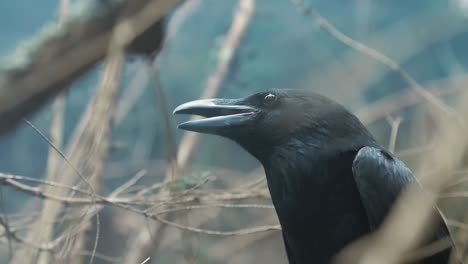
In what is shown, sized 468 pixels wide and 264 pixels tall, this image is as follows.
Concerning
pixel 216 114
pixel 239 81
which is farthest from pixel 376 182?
pixel 239 81

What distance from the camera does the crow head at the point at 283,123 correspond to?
7.34 ft

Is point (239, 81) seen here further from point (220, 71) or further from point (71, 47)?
point (71, 47)

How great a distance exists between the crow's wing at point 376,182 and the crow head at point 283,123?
0.13 meters

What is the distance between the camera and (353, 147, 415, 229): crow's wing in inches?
82.7

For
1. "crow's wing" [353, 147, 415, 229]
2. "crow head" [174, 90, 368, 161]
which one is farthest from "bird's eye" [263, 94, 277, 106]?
"crow's wing" [353, 147, 415, 229]

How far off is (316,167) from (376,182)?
0.19m

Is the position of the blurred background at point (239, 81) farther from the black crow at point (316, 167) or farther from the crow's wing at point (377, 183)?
the crow's wing at point (377, 183)

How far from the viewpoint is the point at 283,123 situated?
2264 mm

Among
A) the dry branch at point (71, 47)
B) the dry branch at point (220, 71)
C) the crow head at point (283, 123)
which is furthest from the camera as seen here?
the dry branch at point (220, 71)

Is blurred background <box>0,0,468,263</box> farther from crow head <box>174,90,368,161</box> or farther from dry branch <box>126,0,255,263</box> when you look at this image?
crow head <box>174,90,368,161</box>

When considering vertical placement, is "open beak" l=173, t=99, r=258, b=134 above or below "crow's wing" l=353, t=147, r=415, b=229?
above

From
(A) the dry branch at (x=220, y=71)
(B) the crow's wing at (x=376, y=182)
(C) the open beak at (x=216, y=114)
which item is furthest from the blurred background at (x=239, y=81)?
(B) the crow's wing at (x=376, y=182)

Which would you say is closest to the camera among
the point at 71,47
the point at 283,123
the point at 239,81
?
the point at 71,47

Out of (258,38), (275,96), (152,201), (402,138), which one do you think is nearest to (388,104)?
(402,138)
